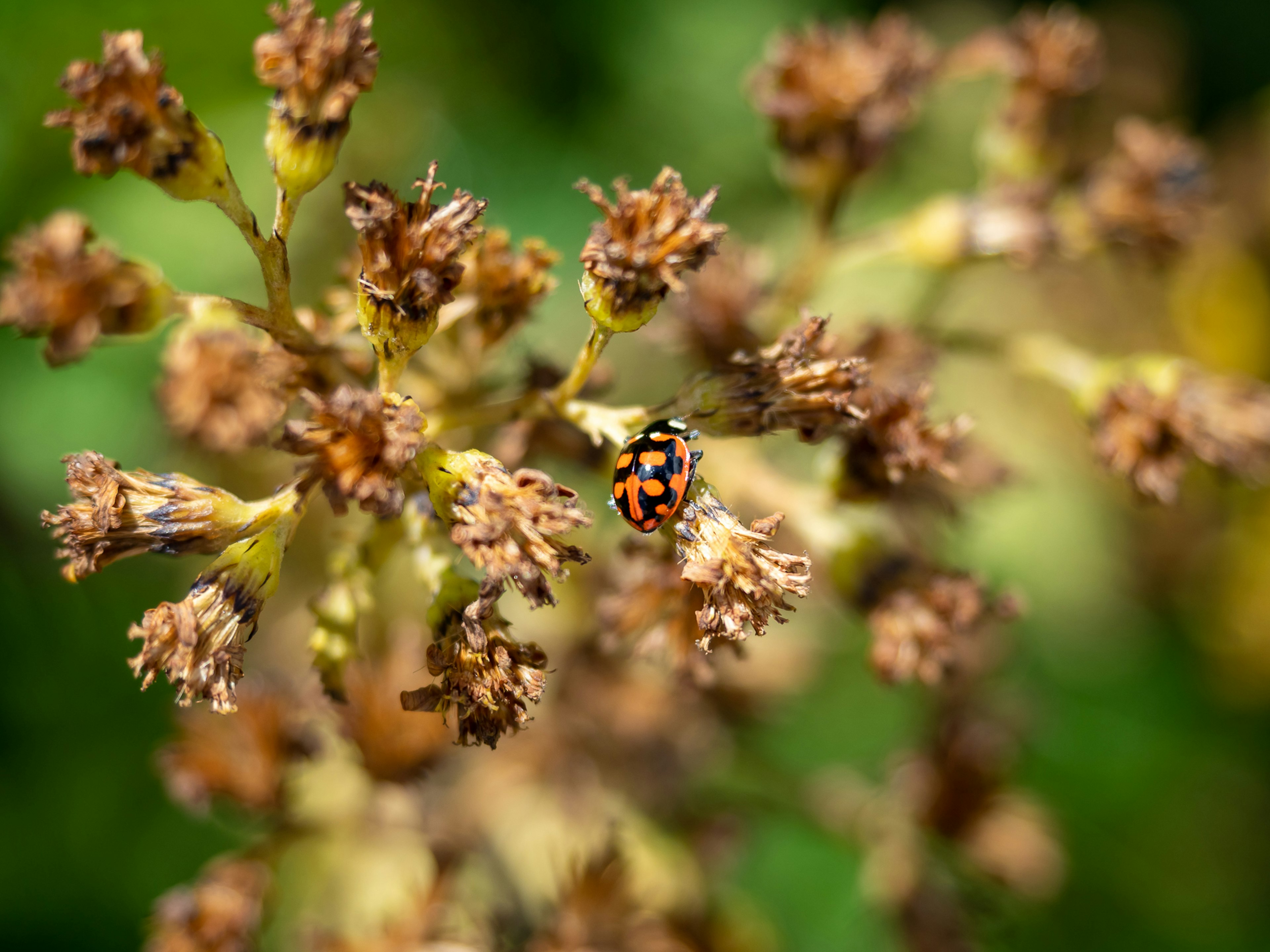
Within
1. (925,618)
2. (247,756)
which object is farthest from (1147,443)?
(247,756)

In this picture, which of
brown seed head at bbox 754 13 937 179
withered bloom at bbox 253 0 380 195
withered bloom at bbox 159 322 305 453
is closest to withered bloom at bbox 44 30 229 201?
withered bloom at bbox 253 0 380 195

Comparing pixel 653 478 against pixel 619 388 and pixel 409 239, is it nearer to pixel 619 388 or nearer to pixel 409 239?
pixel 409 239

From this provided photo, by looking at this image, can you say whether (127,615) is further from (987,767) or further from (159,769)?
(987,767)

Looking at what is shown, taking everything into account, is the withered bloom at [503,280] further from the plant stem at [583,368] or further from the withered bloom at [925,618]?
the withered bloom at [925,618]

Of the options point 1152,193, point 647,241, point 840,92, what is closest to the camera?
Result: point 647,241

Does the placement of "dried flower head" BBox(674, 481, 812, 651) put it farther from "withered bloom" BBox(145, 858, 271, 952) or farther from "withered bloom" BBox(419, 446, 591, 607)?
"withered bloom" BBox(145, 858, 271, 952)

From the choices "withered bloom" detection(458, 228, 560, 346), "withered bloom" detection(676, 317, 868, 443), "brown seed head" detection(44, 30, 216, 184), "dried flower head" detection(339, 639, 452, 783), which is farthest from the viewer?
"dried flower head" detection(339, 639, 452, 783)

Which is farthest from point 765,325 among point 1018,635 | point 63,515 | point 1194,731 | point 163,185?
point 1194,731
